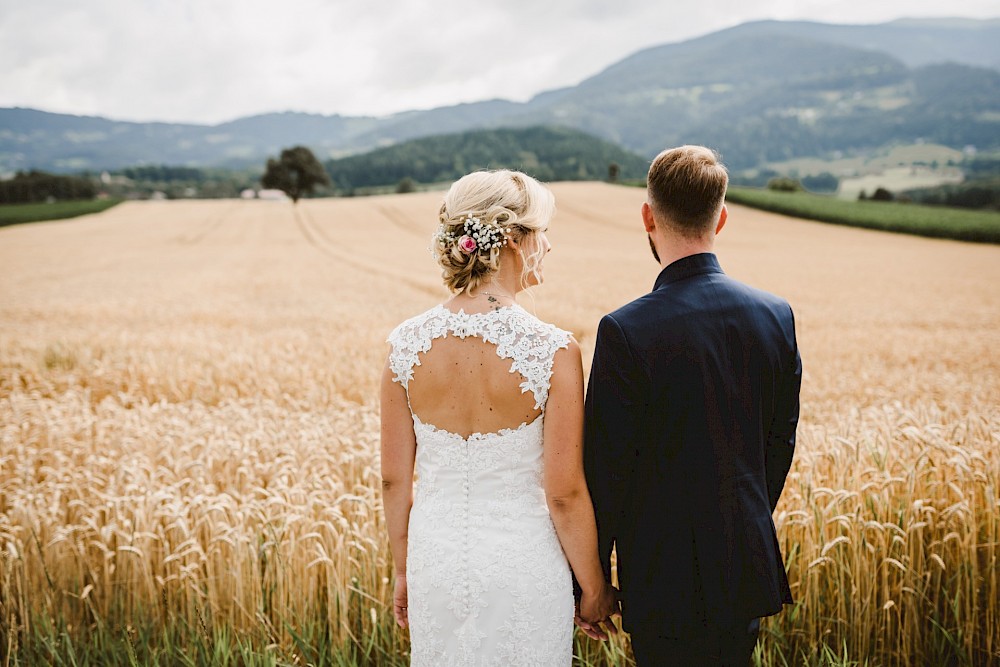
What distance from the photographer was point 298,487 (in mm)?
4535

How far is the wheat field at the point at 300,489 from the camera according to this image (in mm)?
3732

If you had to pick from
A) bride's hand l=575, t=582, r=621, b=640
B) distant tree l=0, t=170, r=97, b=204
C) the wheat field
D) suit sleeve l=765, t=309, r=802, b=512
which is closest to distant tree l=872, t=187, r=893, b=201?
the wheat field

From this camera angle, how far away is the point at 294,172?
8638 cm

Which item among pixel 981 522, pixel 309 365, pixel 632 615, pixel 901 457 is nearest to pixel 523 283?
pixel 632 615

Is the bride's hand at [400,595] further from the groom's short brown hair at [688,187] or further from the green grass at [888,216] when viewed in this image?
the green grass at [888,216]

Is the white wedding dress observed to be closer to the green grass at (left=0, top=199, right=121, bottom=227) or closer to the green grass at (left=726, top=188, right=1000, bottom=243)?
the green grass at (left=726, top=188, right=1000, bottom=243)

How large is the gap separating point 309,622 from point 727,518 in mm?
2620

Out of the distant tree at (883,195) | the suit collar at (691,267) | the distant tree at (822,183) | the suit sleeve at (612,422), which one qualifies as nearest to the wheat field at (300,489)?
the suit sleeve at (612,422)

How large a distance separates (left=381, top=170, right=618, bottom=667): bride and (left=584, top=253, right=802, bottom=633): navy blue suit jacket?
16cm

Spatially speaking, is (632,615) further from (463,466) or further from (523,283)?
(523,283)

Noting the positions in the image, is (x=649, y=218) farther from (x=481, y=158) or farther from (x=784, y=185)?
(x=481, y=158)

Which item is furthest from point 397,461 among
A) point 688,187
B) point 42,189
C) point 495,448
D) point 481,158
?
point 481,158

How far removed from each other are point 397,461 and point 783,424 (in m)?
1.65

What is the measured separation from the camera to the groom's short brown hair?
2.30m
